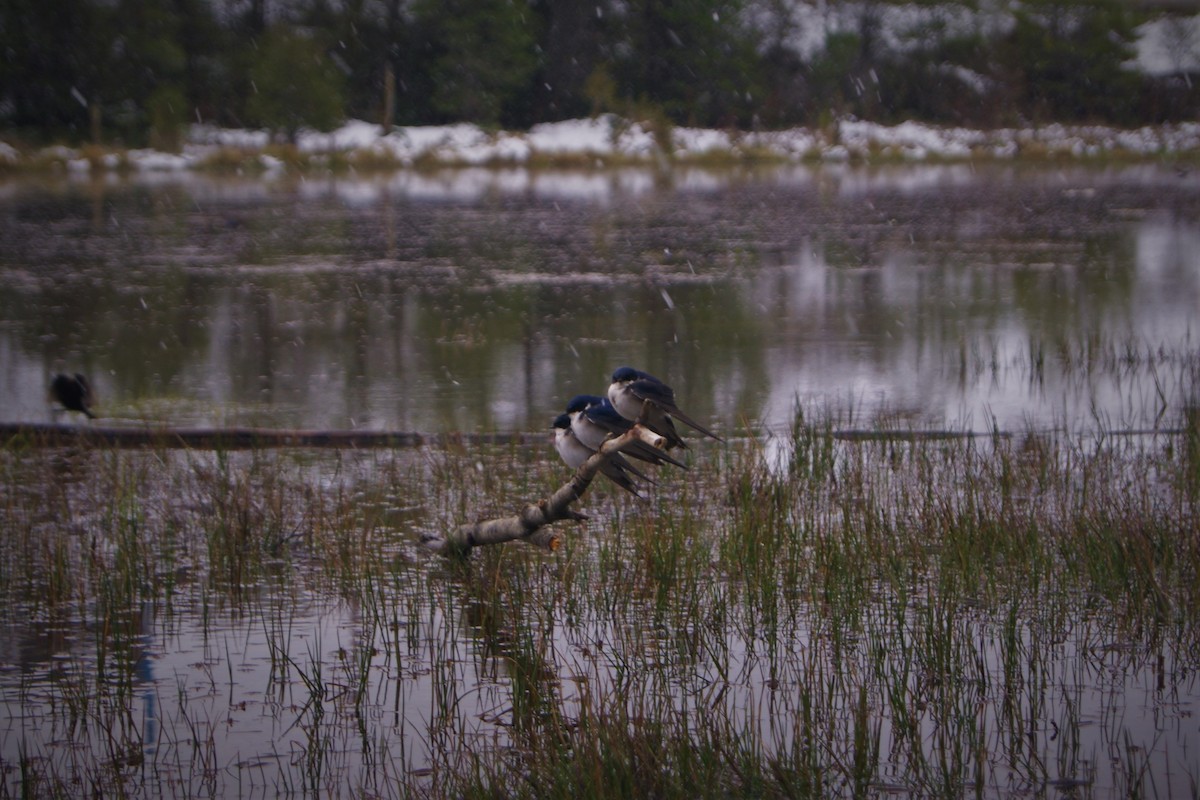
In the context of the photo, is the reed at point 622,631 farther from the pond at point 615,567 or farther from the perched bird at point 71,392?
the perched bird at point 71,392

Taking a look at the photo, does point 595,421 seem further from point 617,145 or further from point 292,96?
point 292,96

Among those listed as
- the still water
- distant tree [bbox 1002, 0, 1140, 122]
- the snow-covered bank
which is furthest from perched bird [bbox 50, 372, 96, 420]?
distant tree [bbox 1002, 0, 1140, 122]

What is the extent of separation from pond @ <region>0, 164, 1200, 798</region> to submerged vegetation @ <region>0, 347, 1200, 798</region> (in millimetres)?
17

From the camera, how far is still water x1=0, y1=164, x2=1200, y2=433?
855 cm

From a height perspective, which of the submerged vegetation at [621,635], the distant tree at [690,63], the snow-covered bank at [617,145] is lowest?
the submerged vegetation at [621,635]

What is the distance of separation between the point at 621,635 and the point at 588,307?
27.5ft

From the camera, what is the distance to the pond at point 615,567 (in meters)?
3.63

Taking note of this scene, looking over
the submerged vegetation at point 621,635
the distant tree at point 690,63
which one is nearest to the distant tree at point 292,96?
the distant tree at point 690,63

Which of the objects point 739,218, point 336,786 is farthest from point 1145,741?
point 739,218

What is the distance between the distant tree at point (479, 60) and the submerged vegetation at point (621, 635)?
116ft

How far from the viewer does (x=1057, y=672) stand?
412 centimetres

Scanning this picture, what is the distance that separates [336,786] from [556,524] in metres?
2.15

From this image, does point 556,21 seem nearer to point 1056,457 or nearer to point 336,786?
point 1056,457

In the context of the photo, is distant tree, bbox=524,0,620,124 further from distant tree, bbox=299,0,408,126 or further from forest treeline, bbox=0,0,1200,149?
distant tree, bbox=299,0,408,126
